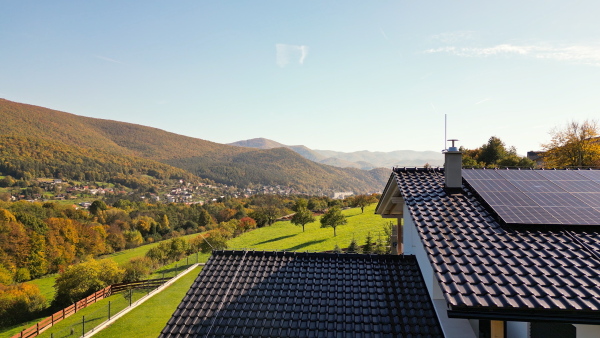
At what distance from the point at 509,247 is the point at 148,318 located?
1822 centimetres

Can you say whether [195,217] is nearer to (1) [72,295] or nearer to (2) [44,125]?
(1) [72,295]

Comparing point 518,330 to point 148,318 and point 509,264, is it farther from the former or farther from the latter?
point 148,318

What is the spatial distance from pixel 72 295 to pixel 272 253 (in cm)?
2796

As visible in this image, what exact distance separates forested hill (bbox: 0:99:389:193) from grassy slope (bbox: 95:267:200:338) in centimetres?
13298

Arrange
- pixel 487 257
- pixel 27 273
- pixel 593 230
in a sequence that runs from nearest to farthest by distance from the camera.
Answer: pixel 487 257 < pixel 593 230 < pixel 27 273

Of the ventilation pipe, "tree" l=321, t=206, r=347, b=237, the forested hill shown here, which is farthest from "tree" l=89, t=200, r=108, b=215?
the ventilation pipe

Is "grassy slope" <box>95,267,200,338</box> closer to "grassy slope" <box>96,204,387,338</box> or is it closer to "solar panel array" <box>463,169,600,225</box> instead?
"grassy slope" <box>96,204,387,338</box>

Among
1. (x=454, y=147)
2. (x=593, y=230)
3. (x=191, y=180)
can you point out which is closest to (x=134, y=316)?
(x=454, y=147)

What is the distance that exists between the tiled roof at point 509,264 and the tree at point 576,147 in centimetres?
3366

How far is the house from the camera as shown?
3395mm

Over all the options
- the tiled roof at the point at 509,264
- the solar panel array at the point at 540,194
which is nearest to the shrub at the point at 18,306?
the tiled roof at the point at 509,264

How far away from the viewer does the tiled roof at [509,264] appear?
3350mm

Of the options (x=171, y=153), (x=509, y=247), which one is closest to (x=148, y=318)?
(x=509, y=247)

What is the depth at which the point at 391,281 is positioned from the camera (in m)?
5.95
